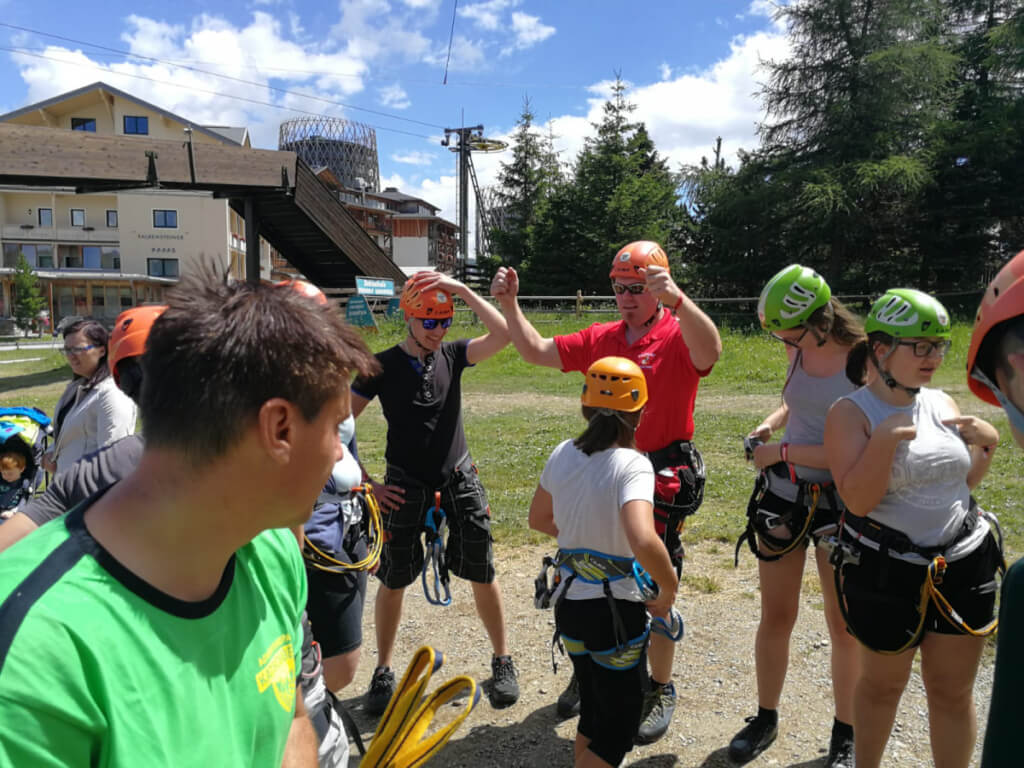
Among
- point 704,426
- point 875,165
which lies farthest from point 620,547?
point 875,165

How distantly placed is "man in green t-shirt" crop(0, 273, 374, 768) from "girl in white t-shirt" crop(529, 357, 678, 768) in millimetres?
1574

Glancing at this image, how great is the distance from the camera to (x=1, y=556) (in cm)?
114

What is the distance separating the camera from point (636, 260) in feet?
11.8

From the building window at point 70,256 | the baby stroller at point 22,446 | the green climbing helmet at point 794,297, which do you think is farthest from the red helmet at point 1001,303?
the building window at point 70,256

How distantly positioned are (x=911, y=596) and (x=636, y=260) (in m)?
1.91

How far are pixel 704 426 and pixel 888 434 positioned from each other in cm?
943

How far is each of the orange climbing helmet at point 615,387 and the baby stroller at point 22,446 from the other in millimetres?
4006

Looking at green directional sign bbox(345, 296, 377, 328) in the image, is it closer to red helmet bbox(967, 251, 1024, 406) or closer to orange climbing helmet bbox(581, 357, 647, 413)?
orange climbing helmet bbox(581, 357, 647, 413)

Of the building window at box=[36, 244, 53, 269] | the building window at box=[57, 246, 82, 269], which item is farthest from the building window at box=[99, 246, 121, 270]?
the building window at box=[36, 244, 53, 269]

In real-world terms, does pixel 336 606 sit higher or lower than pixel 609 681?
higher

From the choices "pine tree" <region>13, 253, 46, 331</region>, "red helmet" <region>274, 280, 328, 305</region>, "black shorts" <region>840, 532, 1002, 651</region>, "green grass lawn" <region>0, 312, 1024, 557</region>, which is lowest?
"green grass lawn" <region>0, 312, 1024, 557</region>

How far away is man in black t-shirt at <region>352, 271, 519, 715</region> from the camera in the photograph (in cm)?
404

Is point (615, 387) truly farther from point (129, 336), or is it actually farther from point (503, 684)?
point (503, 684)

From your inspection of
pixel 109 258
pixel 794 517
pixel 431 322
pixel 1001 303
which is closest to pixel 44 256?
pixel 109 258
